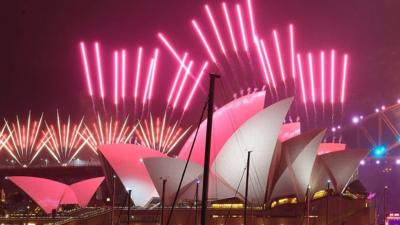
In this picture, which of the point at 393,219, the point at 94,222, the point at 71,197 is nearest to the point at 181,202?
the point at 94,222

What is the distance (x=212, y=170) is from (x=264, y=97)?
7.48 metres

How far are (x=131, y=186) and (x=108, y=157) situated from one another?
11.4 ft

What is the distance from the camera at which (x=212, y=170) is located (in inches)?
2051

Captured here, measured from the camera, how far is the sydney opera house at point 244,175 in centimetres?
5072

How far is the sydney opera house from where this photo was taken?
50719mm

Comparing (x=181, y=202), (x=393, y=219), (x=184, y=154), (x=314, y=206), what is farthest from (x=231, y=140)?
(x=393, y=219)

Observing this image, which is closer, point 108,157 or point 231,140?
point 231,140

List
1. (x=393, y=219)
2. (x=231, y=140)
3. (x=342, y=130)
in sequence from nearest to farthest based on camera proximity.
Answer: (x=231, y=140), (x=393, y=219), (x=342, y=130)

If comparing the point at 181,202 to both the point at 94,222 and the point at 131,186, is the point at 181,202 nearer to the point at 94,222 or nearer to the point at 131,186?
the point at 131,186

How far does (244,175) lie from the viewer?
52.2 m

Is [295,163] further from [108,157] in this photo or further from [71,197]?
[71,197]

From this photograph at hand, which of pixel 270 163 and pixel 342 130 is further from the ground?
pixel 342 130

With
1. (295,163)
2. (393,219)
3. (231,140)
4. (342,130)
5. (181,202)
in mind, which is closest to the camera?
(231,140)

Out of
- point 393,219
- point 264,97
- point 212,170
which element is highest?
point 264,97
